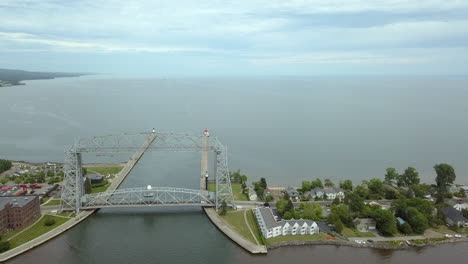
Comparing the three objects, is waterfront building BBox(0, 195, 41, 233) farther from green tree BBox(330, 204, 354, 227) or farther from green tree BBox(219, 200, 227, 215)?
green tree BBox(330, 204, 354, 227)

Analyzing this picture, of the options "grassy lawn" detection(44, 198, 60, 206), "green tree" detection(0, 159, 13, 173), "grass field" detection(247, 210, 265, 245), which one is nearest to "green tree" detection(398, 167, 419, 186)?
"grass field" detection(247, 210, 265, 245)

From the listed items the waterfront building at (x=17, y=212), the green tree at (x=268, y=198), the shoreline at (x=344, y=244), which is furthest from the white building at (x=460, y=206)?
the waterfront building at (x=17, y=212)

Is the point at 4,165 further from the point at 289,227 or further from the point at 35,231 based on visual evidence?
the point at 289,227

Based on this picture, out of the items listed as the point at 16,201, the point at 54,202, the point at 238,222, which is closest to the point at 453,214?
the point at 238,222

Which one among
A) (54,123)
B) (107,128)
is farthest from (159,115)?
(54,123)

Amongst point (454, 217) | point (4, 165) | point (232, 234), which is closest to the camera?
point (232, 234)

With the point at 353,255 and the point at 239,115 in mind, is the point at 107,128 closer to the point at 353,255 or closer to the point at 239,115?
Answer: the point at 239,115
